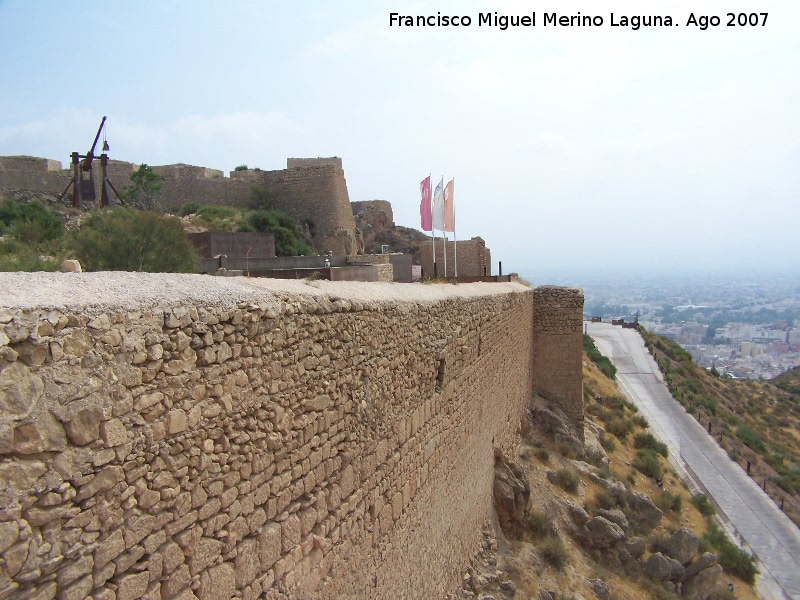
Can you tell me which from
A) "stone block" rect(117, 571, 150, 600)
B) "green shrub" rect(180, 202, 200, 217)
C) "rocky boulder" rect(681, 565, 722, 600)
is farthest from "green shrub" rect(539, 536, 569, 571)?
"green shrub" rect(180, 202, 200, 217)

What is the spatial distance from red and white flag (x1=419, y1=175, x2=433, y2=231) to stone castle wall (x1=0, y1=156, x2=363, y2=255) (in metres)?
13.8

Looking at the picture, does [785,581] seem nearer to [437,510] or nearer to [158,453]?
[437,510]

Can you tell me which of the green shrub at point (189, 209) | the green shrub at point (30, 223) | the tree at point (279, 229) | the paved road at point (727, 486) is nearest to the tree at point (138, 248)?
the green shrub at point (30, 223)

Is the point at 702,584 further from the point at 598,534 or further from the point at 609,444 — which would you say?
the point at 609,444

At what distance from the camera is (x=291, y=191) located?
1200 inches

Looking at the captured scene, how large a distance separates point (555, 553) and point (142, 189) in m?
24.3

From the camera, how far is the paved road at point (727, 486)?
47.5 feet

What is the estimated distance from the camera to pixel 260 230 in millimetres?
26406

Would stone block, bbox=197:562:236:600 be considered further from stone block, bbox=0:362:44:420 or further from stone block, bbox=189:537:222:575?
stone block, bbox=0:362:44:420

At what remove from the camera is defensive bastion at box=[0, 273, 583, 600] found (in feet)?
7.14

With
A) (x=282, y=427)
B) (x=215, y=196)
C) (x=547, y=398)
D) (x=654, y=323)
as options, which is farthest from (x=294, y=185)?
(x=654, y=323)

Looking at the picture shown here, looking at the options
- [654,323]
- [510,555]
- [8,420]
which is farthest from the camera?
[654,323]

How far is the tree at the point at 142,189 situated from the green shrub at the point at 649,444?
826 inches

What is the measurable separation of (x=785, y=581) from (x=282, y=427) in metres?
14.9
